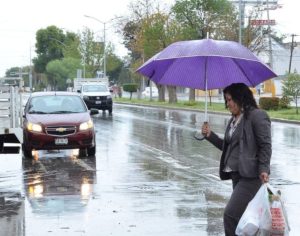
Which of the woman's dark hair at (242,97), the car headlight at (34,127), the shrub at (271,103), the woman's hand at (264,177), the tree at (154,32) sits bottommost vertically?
the shrub at (271,103)

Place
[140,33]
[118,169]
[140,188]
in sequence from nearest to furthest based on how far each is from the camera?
[140,188] < [118,169] < [140,33]

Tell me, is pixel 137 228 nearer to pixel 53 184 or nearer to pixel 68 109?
pixel 53 184

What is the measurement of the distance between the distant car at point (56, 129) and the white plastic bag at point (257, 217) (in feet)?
30.9

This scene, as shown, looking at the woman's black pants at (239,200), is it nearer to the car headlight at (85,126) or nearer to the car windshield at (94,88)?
the car headlight at (85,126)

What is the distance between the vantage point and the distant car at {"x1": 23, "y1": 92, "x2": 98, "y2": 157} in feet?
47.1

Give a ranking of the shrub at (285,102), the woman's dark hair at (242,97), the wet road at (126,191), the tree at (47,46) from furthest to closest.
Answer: the tree at (47,46), the shrub at (285,102), the wet road at (126,191), the woman's dark hair at (242,97)

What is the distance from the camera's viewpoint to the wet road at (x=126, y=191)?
25.6 ft

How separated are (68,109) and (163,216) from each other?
771 cm

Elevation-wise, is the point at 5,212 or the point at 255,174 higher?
the point at 255,174

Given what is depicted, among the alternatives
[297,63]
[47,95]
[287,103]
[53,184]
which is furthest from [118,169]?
[297,63]

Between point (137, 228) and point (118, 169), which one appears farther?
point (118, 169)

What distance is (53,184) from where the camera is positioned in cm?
1107

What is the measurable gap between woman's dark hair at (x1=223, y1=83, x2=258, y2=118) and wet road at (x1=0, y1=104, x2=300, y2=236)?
222 centimetres

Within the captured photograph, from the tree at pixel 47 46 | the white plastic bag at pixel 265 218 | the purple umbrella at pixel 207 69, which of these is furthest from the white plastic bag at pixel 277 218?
the tree at pixel 47 46
